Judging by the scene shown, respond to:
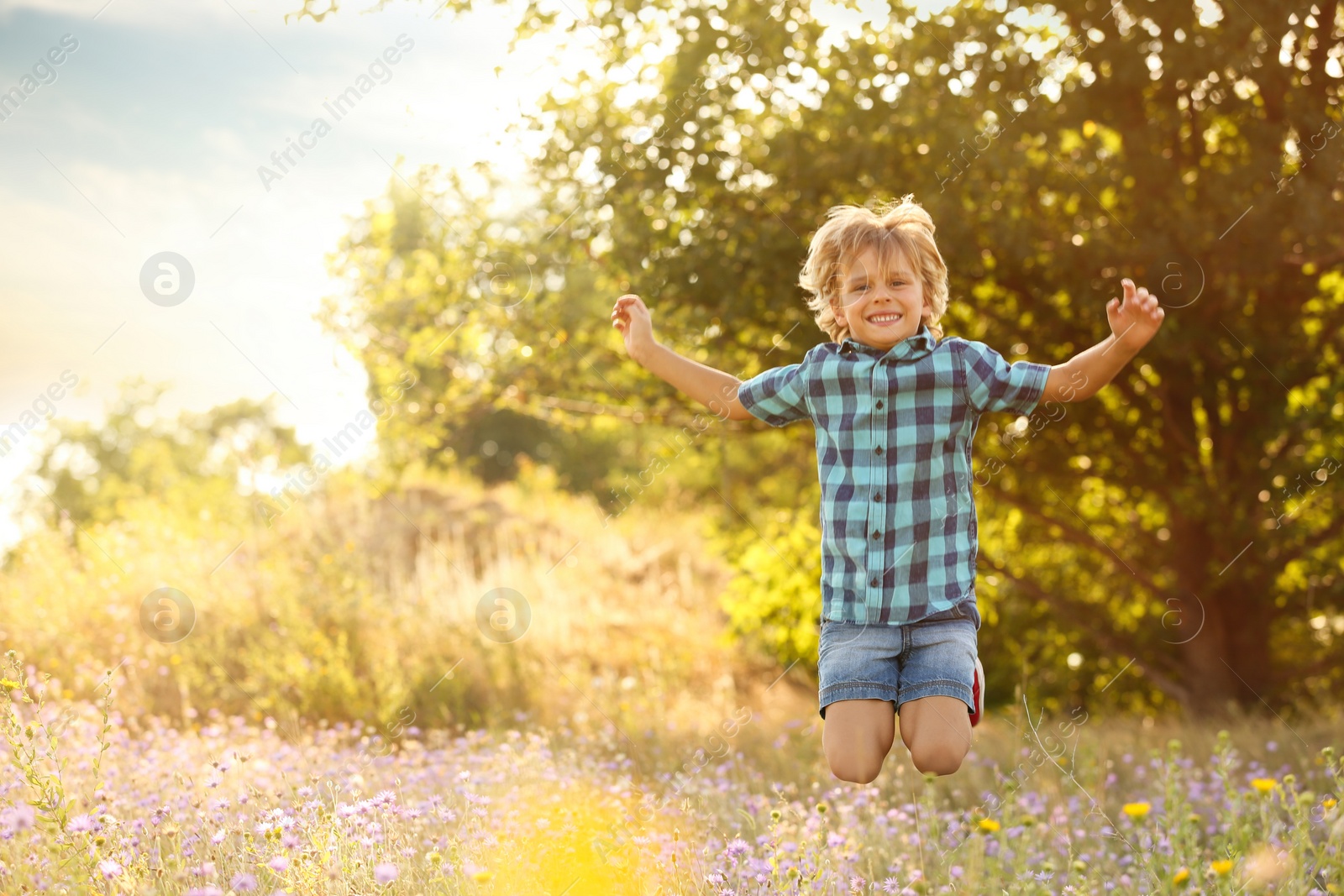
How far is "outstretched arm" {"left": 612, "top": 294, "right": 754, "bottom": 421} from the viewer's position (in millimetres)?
3371

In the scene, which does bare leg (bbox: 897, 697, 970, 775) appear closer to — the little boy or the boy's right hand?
the little boy

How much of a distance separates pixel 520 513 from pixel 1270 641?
30.7 ft

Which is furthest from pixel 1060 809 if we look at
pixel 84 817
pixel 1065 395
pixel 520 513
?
pixel 520 513

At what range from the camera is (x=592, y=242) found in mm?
6168

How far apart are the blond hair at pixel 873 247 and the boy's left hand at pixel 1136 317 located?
2.00 feet

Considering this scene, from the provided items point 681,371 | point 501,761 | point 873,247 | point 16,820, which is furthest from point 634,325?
point 16,820

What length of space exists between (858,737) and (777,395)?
1.06 meters

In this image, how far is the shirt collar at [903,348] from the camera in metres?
3.15

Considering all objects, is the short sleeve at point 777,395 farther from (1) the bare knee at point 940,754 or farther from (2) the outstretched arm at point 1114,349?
(1) the bare knee at point 940,754

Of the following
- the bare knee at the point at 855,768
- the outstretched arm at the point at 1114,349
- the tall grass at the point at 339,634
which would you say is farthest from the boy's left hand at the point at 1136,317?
the tall grass at the point at 339,634

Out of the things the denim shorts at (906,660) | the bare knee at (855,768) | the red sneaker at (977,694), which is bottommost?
the bare knee at (855,768)

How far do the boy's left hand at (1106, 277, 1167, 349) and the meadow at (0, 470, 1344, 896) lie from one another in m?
1.14

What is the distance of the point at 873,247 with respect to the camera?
3203 millimetres

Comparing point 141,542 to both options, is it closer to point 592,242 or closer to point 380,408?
point 380,408
